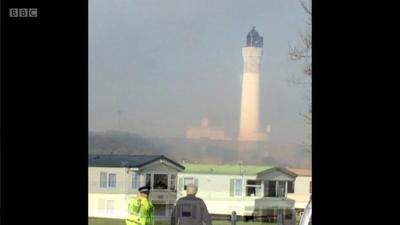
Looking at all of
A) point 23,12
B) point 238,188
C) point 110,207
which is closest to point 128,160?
point 110,207

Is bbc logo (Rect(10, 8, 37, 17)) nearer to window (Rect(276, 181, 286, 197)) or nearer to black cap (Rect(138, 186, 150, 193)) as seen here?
black cap (Rect(138, 186, 150, 193))

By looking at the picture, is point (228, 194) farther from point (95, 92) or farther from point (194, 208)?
point (95, 92)

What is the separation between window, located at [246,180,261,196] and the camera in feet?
7.75

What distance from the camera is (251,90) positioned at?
7.80ft

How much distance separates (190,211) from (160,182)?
17cm

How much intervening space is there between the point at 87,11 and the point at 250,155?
838 mm

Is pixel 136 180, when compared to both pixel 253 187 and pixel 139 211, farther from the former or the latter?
pixel 253 187

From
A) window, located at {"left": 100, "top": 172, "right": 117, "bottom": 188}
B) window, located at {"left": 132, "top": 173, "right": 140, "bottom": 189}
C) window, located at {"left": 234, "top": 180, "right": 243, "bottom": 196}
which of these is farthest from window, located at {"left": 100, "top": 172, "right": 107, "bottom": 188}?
window, located at {"left": 234, "top": 180, "right": 243, "bottom": 196}

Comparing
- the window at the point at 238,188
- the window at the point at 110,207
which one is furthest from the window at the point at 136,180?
the window at the point at 238,188

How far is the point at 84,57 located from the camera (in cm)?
227

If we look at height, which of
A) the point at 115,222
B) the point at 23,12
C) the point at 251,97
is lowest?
the point at 115,222

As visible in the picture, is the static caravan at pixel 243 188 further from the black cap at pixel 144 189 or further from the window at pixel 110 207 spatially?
the window at pixel 110 207

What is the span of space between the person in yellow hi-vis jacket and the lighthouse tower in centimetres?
44
